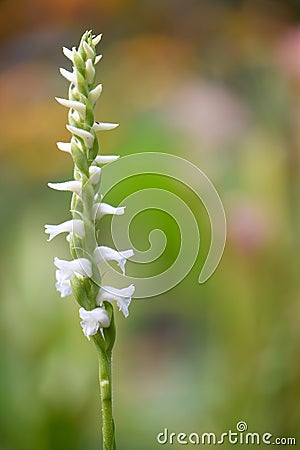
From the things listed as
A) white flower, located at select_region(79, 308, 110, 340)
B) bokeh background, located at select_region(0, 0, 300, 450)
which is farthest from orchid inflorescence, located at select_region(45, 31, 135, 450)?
bokeh background, located at select_region(0, 0, 300, 450)

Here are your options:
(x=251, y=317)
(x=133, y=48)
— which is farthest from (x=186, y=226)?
(x=133, y=48)

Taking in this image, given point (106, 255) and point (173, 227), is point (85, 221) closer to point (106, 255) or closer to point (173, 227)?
point (106, 255)

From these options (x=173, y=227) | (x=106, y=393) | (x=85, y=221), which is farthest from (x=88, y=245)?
(x=173, y=227)

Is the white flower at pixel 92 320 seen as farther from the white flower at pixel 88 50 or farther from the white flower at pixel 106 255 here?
the white flower at pixel 88 50

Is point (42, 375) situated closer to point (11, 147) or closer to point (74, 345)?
point (74, 345)

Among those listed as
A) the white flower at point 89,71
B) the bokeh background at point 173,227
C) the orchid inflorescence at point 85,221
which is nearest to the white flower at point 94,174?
the orchid inflorescence at point 85,221
